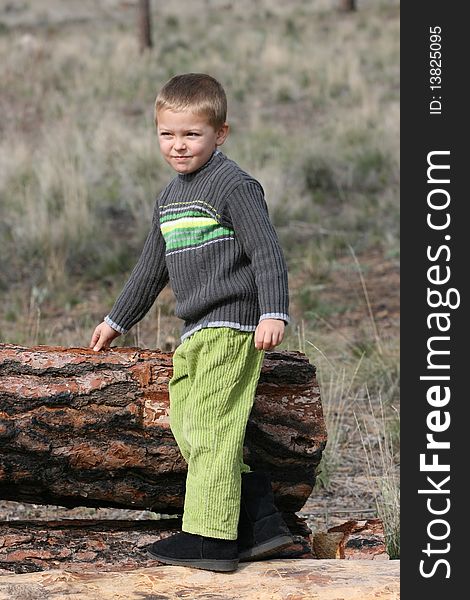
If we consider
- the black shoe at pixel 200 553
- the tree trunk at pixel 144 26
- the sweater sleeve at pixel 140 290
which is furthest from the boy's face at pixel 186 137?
the tree trunk at pixel 144 26

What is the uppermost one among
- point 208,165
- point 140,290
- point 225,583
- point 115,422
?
point 208,165

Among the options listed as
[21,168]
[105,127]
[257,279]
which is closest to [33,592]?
[257,279]

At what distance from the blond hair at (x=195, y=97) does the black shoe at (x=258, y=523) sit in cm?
121

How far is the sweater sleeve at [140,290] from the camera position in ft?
12.4

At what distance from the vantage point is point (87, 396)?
3.62 meters

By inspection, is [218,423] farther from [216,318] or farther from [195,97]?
[195,97]

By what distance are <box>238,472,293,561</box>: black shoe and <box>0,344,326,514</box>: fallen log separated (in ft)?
0.55

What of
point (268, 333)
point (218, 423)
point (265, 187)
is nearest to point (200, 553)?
point (218, 423)

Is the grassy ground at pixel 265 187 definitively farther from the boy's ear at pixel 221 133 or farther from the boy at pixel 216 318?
the boy's ear at pixel 221 133

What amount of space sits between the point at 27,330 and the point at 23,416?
293 centimetres

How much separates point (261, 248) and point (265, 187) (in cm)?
741

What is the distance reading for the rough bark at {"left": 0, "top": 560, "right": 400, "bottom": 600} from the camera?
10.4 ft

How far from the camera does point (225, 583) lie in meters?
3.28

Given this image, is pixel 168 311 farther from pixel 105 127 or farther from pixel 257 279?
pixel 105 127
